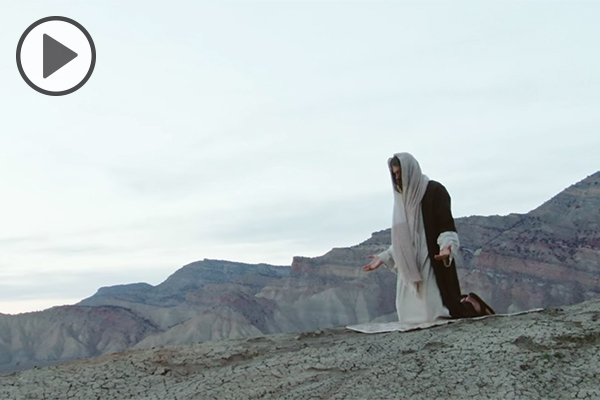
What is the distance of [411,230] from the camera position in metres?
9.31

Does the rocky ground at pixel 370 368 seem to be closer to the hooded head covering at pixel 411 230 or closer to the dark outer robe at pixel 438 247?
the dark outer robe at pixel 438 247

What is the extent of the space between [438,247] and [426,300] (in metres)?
0.66

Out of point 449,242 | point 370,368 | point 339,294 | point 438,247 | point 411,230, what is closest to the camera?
point 370,368

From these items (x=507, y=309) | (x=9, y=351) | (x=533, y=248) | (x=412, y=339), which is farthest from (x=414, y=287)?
(x=9, y=351)

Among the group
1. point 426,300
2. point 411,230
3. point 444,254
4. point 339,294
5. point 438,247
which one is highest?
point 339,294

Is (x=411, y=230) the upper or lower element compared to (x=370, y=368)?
upper

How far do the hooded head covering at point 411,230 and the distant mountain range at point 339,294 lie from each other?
5793cm

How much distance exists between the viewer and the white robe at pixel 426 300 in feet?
29.3

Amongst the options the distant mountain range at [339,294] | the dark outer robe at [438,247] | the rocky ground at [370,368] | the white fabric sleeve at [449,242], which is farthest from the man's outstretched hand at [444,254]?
the distant mountain range at [339,294]

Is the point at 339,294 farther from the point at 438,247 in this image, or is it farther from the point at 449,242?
the point at 449,242

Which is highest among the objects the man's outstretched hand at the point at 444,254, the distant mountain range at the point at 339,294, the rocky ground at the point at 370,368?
the distant mountain range at the point at 339,294

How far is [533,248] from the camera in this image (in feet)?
235

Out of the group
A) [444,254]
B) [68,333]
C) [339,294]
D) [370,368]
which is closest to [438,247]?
[444,254]

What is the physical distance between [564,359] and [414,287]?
Result: 239cm
